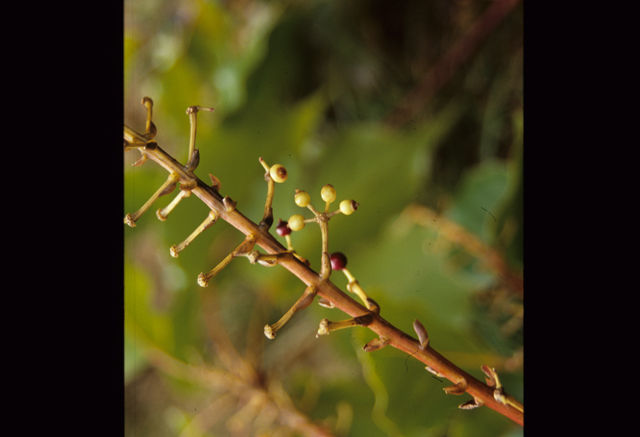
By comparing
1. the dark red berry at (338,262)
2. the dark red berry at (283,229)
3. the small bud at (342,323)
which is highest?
the dark red berry at (338,262)

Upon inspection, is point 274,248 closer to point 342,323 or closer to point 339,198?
point 342,323

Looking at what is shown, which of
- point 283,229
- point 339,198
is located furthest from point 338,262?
point 339,198

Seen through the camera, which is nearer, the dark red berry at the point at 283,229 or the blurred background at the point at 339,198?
the dark red berry at the point at 283,229

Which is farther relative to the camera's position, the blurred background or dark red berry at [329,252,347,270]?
the blurred background

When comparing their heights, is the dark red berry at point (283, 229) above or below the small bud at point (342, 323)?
above

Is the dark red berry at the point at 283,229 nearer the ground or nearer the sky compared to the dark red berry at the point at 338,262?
nearer the ground

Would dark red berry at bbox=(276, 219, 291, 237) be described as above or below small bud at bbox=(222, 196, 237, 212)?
above
